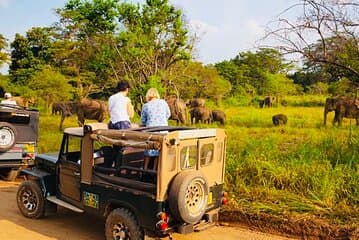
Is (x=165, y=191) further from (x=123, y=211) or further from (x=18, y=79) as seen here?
(x=18, y=79)

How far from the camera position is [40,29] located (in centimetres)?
4169

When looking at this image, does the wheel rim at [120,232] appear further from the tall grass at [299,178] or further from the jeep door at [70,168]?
the tall grass at [299,178]

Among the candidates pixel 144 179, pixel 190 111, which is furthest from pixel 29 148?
pixel 190 111

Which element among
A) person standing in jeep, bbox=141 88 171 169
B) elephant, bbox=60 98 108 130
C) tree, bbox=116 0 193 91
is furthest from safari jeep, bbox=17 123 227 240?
elephant, bbox=60 98 108 130

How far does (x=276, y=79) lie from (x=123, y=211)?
4317 cm

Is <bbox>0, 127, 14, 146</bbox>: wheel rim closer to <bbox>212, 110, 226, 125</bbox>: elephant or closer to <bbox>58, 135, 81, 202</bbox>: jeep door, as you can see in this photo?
<bbox>58, 135, 81, 202</bbox>: jeep door

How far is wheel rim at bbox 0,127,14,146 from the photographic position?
9367 millimetres

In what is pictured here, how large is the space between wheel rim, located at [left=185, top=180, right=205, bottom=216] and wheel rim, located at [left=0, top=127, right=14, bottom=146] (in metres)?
5.40

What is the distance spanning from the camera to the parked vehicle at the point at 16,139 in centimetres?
948

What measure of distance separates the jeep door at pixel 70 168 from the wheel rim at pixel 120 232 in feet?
3.00

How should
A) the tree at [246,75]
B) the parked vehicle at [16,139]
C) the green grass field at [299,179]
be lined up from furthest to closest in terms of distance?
the tree at [246,75] < the parked vehicle at [16,139] < the green grass field at [299,179]

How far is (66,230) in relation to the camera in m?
6.75

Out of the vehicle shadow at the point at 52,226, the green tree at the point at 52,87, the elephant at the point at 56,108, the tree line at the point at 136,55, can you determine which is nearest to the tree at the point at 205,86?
the tree line at the point at 136,55

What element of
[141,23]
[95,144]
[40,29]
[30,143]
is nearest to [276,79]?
[40,29]
